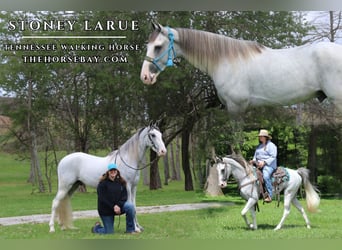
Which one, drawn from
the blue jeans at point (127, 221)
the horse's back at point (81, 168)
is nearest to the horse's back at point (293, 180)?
the blue jeans at point (127, 221)

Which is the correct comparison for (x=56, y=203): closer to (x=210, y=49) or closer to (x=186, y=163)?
(x=186, y=163)

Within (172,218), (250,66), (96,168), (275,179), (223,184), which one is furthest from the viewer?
(172,218)

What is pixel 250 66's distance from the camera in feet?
16.5

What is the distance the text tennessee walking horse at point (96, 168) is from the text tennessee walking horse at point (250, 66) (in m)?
0.67

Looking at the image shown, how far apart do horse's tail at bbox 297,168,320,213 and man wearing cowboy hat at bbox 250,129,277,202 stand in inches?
14.0

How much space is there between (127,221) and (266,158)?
5.30 feet

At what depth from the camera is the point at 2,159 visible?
570cm

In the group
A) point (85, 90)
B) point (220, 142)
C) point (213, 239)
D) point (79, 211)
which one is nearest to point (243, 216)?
point (213, 239)

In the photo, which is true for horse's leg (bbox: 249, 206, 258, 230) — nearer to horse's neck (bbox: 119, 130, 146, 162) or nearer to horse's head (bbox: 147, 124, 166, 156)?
horse's head (bbox: 147, 124, 166, 156)

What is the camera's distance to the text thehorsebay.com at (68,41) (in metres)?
5.51

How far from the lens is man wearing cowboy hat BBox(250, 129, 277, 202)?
5.32m

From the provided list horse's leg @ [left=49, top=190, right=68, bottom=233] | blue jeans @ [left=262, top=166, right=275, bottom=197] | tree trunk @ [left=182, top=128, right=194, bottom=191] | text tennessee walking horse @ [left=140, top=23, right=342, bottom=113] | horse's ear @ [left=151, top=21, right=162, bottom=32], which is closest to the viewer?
text tennessee walking horse @ [left=140, top=23, right=342, bottom=113]

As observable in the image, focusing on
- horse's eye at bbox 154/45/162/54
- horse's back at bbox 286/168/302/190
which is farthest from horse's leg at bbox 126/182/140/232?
horse's back at bbox 286/168/302/190

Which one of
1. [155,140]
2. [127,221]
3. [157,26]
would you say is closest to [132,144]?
[155,140]
